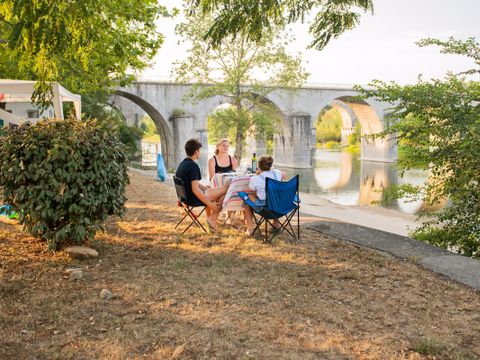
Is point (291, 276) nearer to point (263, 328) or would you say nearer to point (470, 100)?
point (263, 328)

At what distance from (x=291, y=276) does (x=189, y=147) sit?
237 centimetres

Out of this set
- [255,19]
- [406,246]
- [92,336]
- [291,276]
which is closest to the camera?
[92,336]

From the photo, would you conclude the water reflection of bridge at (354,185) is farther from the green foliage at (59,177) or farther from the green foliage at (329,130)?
the green foliage at (329,130)

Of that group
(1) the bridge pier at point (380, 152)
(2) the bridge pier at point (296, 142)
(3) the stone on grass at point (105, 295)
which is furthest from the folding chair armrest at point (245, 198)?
(1) the bridge pier at point (380, 152)

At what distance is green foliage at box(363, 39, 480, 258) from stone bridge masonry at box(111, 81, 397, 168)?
766 inches

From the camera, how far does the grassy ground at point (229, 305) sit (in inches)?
109

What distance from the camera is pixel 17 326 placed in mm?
3021

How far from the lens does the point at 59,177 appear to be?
14.0 ft

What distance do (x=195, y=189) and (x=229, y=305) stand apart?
2.39 meters

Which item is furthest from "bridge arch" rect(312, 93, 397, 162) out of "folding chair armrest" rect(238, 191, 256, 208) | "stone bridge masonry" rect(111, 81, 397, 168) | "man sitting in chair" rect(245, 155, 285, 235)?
"folding chair armrest" rect(238, 191, 256, 208)

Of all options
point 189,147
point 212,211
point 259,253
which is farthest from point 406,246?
point 189,147

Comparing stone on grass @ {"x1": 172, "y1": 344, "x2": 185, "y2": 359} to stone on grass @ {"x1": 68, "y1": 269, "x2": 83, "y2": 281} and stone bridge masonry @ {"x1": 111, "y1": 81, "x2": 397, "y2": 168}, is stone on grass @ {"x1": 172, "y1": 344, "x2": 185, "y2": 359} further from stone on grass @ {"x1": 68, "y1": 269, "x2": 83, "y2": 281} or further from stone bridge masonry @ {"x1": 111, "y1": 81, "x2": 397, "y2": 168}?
stone bridge masonry @ {"x1": 111, "y1": 81, "x2": 397, "y2": 168}

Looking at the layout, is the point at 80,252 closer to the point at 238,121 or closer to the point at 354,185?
the point at 238,121

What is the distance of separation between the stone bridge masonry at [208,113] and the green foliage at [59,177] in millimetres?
22378
